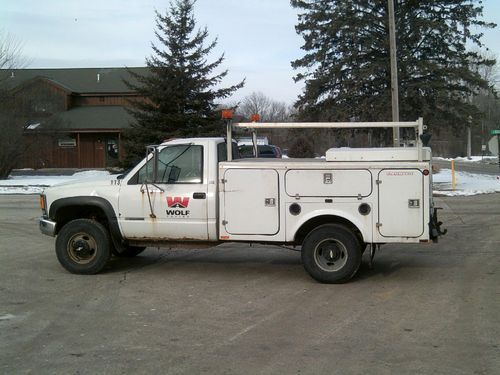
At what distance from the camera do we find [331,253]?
292 inches

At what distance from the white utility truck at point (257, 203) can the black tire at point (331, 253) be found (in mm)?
14

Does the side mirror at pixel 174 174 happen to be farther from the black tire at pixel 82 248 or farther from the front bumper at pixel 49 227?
the front bumper at pixel 49 227

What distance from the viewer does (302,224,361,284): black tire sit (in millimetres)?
7312

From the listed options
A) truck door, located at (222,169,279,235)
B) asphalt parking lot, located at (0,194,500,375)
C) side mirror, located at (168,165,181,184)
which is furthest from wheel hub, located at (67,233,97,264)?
truck door, located at (222,169,279,235)

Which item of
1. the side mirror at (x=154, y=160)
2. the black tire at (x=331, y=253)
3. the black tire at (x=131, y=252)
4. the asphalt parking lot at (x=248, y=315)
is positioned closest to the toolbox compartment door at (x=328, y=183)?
the black tire at (x=331, y=253)

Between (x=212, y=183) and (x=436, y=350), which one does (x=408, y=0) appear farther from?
(x=436, y=350)

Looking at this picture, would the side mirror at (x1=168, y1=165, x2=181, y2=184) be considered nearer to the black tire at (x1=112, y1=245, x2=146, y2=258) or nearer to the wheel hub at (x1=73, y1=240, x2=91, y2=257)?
the wheel hub at (x1=73, y1=240, x2=91, y2=257)

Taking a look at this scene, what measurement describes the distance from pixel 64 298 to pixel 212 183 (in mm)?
2455

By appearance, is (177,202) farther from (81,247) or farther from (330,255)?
(330,255)

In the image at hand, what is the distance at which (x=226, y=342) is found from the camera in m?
5.19

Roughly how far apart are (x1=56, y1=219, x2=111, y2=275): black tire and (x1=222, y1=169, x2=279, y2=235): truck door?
76.7 inches

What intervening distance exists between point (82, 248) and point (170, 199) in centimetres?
158

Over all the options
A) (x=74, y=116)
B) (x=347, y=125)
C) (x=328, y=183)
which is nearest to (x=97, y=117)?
(x=74, y=116)

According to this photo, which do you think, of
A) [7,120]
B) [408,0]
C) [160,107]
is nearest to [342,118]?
[408,0]
